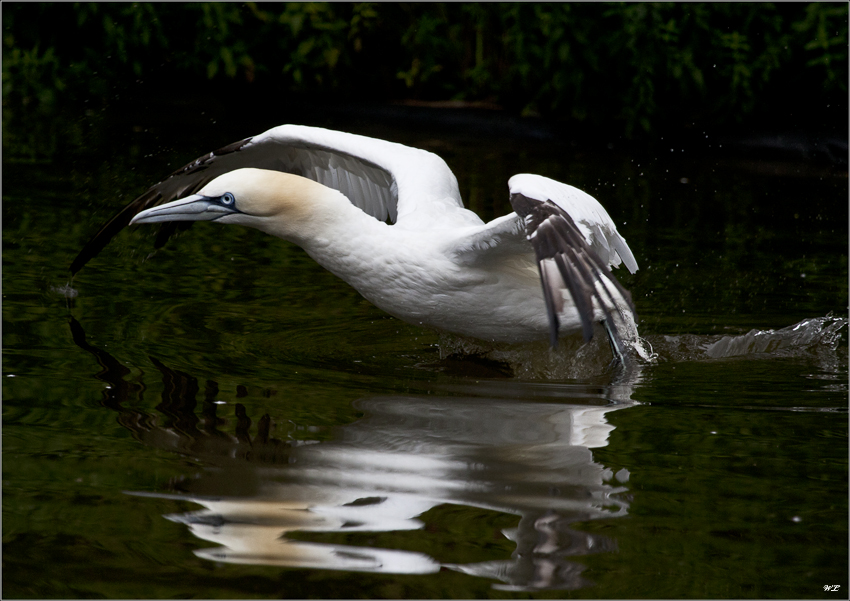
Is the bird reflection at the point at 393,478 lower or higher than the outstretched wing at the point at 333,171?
lower

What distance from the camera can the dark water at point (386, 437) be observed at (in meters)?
2.41

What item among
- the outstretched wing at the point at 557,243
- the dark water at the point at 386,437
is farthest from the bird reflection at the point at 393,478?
the outstretched wing at the point at 557,243

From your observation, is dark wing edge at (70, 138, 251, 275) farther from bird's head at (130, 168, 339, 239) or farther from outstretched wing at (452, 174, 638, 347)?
outstretched wing at (452, 174, 638, 347)

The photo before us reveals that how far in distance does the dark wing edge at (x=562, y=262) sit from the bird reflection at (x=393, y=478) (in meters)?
0.38

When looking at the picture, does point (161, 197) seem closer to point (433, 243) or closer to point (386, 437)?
point (433, 243)

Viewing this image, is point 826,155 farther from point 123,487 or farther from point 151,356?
point 123,487

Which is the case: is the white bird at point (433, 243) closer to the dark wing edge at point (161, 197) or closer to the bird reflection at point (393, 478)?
the bird reflection at point (393, 478)

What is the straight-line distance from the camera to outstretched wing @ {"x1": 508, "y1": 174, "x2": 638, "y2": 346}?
3.14m

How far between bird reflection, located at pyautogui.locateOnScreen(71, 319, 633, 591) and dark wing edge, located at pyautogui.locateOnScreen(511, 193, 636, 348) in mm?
378

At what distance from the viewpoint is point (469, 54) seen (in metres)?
11.4

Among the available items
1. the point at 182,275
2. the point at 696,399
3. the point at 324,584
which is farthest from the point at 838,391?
the point at 182,275

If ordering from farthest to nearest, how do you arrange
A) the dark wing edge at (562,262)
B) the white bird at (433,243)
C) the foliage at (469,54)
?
the foliage at (469,54)
the white bird at (433,243)
the dark wing edge at (562,262)

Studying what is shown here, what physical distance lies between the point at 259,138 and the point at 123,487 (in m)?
2.43

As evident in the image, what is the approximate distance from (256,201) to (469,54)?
7817 mm
